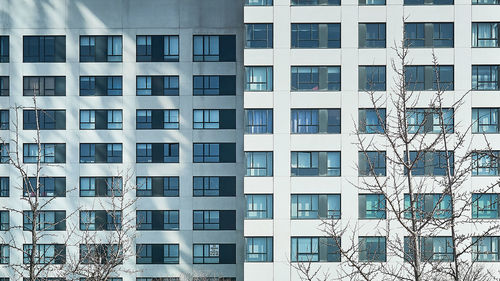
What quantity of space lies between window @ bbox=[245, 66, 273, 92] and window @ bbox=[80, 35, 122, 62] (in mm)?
11153

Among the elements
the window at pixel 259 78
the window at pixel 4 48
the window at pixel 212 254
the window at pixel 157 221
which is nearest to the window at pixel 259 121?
the window at pixel 259 78

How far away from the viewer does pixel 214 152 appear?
40.2m

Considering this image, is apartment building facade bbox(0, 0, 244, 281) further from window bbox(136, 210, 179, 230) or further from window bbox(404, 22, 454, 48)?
window bbox(404, 22, 454, 48)

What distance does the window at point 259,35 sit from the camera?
116 ft

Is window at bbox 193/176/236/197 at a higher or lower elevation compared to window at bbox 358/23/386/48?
lower

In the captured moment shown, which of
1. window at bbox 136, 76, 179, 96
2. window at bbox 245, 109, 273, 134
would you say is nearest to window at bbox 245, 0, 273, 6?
window at bbox 245, 109, 273, 134

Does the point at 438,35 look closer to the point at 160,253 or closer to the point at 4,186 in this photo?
the point at 160,253

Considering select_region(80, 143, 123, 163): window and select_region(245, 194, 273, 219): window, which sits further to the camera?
select_region(80, 143, 123, 163): window

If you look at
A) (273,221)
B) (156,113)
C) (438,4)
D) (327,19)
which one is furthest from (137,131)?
(438,4)

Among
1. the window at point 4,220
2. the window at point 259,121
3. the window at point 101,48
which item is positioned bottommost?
the window at point 4,220

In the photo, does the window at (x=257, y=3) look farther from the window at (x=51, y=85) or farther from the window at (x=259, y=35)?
the window at (x=51, y=85)

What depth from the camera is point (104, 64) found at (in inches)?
1580

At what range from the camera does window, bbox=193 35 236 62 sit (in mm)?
40062

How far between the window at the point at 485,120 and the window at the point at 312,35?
10610 mm
